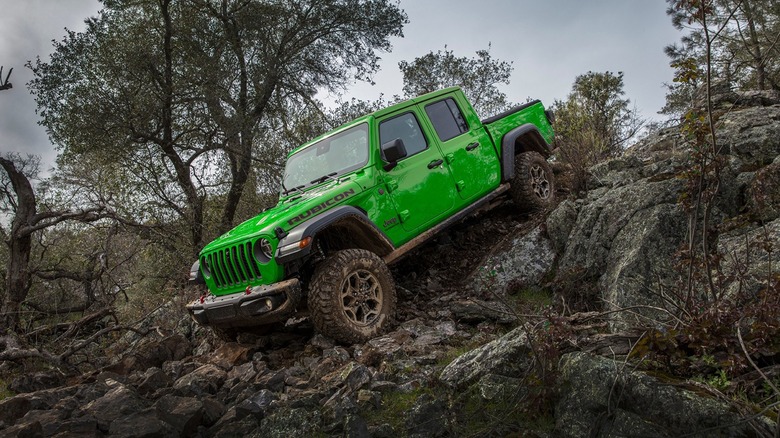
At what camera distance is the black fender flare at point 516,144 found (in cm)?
640

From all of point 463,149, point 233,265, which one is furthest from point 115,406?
point 463,149

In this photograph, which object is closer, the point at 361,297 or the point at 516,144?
the point at 361,297

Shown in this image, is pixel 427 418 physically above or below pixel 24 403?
below

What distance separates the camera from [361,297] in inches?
181

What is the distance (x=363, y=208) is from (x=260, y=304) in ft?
4.49

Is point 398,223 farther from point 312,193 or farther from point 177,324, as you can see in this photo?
point 177,324

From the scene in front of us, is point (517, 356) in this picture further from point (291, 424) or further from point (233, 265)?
point (233, 265)

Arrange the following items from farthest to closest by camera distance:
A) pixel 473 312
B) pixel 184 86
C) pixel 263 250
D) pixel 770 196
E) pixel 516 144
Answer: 1. pixel 184 86
2. pixel 516 144
3. pixel 473 312
4. pixel 263 250
5. pixel 770 196

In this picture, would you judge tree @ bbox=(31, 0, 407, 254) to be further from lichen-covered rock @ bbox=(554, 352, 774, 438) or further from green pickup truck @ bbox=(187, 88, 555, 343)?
lichen-covered rock @ bbox=(554, 352, 774, 438)

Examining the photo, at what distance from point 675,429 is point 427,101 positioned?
4.60m

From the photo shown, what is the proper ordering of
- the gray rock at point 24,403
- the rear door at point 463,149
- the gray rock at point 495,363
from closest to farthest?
the gray rock at point 495,363, the gray rock at point 24,403, the rear door at point 463,149

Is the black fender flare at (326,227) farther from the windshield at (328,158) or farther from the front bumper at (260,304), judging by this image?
the windshield at (328,158)

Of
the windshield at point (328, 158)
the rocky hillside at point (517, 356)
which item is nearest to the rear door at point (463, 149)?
the rocky hillside at point (517, 356)

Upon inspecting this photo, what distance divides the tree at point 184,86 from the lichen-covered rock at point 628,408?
8472mm
